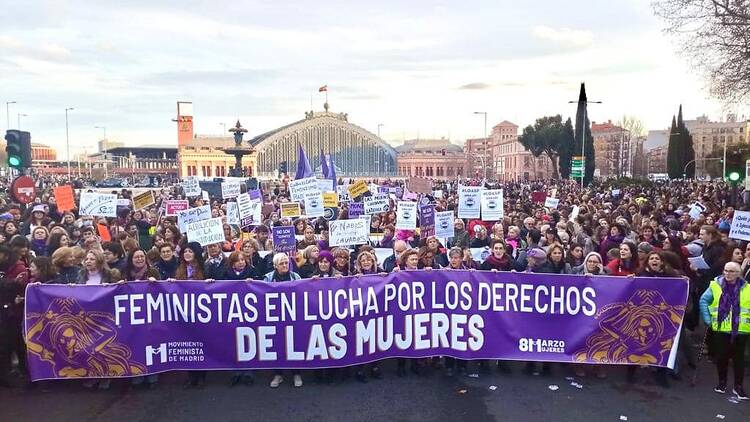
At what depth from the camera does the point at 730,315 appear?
21.0 ft

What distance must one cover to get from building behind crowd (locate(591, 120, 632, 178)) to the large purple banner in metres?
83.7

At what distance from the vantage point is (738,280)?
6.39m

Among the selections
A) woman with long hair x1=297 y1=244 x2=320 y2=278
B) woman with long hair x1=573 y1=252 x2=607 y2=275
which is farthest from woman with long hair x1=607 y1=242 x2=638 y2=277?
woman with long hair x1=297 y1=244 x2=320 y2=278

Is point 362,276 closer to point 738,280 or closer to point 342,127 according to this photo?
point 738,280

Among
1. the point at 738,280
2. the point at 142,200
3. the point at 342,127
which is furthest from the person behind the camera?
the point at 342,127

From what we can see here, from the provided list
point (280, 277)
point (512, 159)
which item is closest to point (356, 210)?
point (280, 277)

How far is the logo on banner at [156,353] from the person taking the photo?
6664 mm

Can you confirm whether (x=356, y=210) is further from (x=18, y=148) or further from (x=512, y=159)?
(x=512, y=159)

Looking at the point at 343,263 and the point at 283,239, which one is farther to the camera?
the point at 283,239

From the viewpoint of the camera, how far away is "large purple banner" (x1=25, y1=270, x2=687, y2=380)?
21.6ft

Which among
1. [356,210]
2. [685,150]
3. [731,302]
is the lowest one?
[731,302]

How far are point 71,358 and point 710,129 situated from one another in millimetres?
146543

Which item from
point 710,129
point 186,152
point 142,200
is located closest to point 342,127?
point 186,152

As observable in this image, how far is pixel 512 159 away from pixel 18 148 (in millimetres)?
118808
